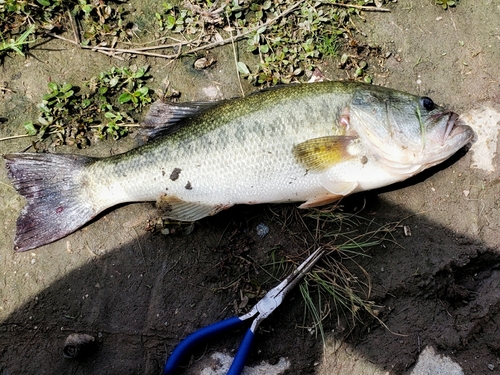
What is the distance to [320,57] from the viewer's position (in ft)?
12.8

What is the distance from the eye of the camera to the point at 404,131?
10.6 feet

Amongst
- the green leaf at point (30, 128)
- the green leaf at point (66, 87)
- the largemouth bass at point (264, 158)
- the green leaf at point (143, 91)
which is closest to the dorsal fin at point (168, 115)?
the largemouth bass at point (264, 158)

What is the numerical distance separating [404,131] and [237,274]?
1642 millimetres

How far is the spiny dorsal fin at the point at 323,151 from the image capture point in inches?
125

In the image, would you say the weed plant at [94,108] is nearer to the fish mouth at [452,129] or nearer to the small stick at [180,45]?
the small stick at [180,45]

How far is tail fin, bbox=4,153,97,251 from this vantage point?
133 inches

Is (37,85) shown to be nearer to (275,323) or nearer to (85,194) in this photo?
(85,194)

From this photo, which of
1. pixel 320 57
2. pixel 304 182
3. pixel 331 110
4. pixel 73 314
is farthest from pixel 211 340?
pixel 320 57

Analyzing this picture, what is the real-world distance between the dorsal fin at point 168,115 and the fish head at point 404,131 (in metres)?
1.13

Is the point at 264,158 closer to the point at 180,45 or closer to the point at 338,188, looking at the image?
the point at 338,188

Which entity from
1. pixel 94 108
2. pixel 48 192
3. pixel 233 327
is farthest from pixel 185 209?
pixel 94 108

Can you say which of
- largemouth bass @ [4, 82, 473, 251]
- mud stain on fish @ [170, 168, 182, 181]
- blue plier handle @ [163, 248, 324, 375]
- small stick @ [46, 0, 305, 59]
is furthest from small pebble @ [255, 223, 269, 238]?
small stick @ [46, 0, 305, 59]

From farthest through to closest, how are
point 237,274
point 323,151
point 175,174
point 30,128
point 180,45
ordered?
point 180,45 < point 30,128 < point 237,274 < point 175,174 < point 323,151

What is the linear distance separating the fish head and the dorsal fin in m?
1.13
